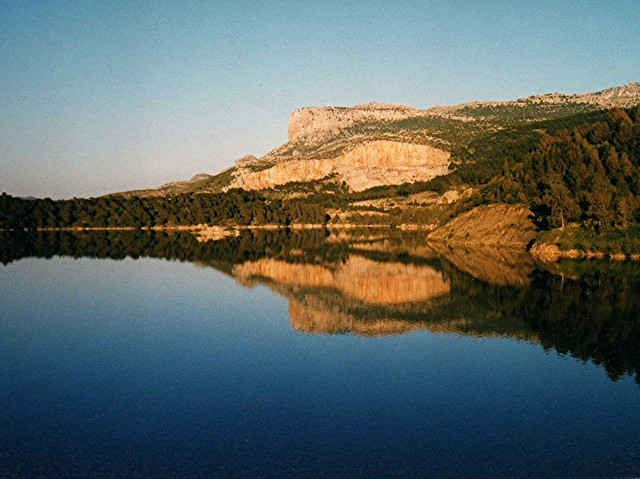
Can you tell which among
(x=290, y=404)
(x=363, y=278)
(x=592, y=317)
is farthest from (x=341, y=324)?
(x=363, y=278)


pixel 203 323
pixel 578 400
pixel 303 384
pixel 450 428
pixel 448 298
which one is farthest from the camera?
pixel 448 298

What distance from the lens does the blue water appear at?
18781mm

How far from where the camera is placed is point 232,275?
238 ft

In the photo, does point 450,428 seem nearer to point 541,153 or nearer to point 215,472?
point 215,472

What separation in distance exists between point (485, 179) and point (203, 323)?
149m

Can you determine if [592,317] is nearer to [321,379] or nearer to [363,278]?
[321,379]

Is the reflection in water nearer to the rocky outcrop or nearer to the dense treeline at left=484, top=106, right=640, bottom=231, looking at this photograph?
the dense treeline at left=484, top=106, right=640, bottom=231

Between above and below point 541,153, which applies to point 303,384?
below

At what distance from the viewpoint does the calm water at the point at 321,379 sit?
63.0 feet

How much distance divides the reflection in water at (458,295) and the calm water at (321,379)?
1.14ft

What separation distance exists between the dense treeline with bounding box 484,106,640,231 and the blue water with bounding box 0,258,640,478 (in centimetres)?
6382

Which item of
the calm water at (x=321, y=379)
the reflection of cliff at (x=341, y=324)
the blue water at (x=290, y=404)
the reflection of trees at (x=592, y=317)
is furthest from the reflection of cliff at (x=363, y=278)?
the blue water at (x=290, y=404)

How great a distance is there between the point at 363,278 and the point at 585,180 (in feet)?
172

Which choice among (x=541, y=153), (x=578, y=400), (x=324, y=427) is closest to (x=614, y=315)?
(x=578, y=400)
